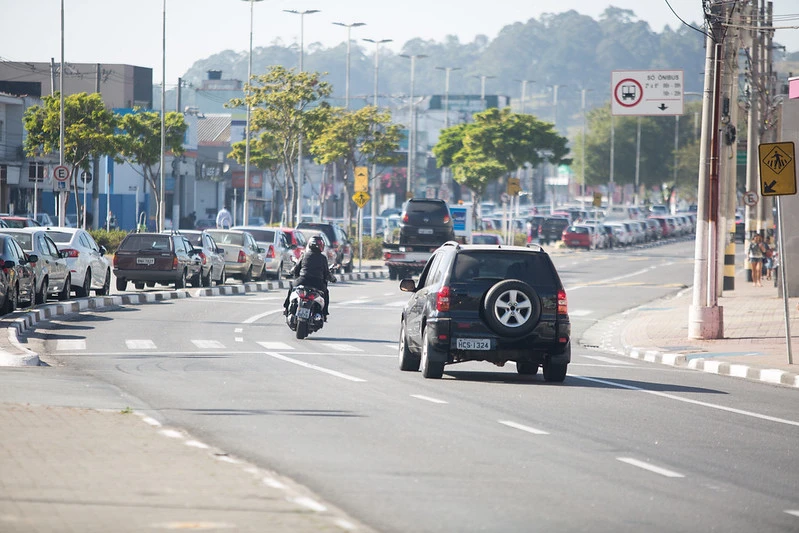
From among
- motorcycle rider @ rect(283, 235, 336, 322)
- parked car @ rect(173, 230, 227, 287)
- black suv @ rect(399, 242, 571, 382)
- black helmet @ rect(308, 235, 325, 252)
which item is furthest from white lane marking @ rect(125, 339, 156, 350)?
parked car @ rect(173, 230, 227, 287)

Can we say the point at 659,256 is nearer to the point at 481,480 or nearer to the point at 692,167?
the point at 692,167

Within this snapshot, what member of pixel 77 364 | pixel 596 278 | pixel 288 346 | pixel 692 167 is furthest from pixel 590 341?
pixel 692 167

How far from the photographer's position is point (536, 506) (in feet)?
28.7

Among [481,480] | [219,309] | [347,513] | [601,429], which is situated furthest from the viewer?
[219,309]

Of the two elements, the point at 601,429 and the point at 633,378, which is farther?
the point at 633,378

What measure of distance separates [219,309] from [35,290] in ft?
17.1

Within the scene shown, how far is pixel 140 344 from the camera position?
22.3 meters

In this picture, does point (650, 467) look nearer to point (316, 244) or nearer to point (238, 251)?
point (316, 244)

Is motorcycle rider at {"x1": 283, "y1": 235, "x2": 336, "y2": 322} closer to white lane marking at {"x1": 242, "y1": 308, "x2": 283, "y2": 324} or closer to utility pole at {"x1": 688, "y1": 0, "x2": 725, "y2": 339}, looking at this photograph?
white lane marking at {"x1": 242, "y1": 308, "x2": 283, "y2": 324}

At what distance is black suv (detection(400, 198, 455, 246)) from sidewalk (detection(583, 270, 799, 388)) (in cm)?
1145

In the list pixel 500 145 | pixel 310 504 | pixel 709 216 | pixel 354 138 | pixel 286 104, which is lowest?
pixel 310 504

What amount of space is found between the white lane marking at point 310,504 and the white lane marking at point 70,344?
1309 centimetres

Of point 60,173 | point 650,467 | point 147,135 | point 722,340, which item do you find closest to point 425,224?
point 60,173

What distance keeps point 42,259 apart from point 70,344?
8095 mm
